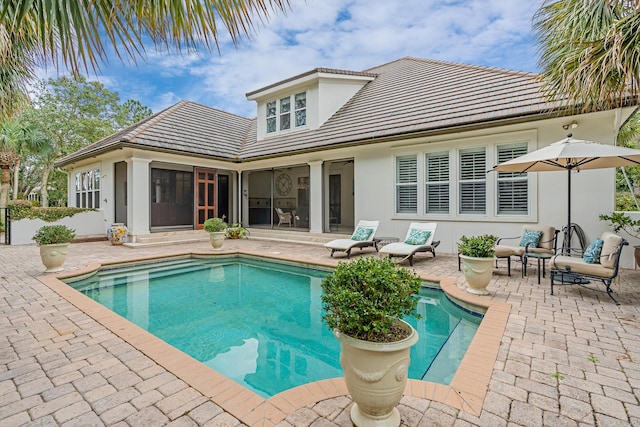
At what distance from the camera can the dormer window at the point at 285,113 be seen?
13922mm

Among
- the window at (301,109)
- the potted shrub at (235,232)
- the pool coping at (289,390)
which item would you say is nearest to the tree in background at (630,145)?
the pool coping at (289,390)

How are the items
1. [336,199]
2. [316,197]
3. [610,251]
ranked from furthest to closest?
[336,199], [316,197], [610,251]

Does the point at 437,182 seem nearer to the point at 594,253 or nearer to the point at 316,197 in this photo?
the point at 316,197

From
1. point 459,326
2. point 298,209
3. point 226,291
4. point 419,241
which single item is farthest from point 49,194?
point 459,326

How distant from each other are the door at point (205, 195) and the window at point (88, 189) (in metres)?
→ 5.26

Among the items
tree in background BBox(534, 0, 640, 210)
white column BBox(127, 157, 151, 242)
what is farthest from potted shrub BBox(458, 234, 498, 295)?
white column BBox(127, 157, 151, 242)

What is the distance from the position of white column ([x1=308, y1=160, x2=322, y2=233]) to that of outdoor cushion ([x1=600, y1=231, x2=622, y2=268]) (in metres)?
8.79

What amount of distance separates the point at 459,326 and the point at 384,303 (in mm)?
3131

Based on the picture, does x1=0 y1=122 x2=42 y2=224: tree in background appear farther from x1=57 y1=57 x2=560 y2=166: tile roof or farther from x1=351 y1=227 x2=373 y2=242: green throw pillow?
x1=351 y1=227 x2=373 y2=242: green throw pillow

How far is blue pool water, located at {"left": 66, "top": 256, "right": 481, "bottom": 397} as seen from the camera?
12.1 ft

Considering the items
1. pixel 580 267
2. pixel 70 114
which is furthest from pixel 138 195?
pixel 70 114

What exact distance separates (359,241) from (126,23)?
26.5 feet

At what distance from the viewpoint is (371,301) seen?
2.21m

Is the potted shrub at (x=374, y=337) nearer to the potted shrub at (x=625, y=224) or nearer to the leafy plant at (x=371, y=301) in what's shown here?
the leafy plant at (x=371, y=301)
